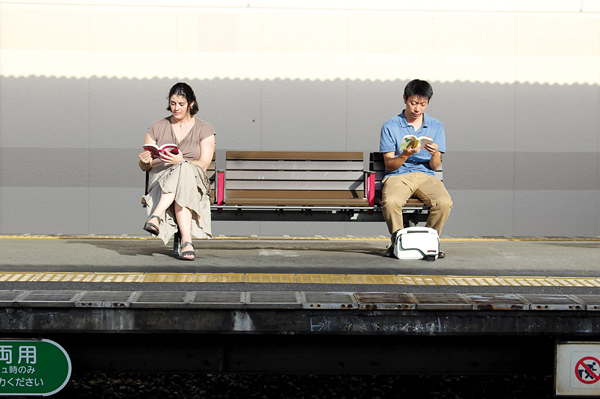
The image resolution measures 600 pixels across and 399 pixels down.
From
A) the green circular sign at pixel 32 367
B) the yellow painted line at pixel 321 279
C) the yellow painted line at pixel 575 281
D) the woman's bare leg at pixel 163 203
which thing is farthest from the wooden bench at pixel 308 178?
the green circular sign at pixel 32 367

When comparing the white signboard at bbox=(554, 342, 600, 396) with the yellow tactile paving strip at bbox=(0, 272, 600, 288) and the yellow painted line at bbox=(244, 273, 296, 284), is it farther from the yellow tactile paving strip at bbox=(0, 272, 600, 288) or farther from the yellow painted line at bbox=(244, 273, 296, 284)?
the yellow painted line at bbox=(244, 273, 296, 284)

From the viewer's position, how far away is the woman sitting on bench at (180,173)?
4527 mm

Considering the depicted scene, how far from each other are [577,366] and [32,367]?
2.06 metres

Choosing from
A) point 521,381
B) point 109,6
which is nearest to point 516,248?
point 521,381

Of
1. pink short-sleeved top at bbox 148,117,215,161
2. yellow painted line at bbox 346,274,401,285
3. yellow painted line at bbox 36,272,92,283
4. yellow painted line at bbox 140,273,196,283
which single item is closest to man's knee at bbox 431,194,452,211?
yellow painted line at bbox 346,274,401,285

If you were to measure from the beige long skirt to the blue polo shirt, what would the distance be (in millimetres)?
1412

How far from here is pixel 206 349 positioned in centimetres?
264

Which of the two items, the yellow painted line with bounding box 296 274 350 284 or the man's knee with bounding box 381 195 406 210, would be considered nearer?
the yellow painted line with bounding box 296 274 350 284

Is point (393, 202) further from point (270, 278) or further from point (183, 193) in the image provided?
point (270, 278)

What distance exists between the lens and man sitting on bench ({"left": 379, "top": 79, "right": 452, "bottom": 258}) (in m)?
4.95

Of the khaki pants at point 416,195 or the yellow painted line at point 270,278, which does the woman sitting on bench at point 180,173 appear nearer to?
the yellow painted line at point 270,278

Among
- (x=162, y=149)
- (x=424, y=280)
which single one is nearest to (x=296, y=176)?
(x=162, y=149)

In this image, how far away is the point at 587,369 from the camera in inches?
102

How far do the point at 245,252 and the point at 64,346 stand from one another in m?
2.49
